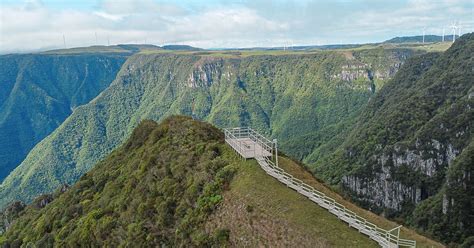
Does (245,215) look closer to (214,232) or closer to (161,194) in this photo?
(214,232)

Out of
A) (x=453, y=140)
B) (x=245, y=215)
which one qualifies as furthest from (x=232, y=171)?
(x=453, y=140)

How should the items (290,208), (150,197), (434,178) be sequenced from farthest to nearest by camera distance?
(434,178), (150,197), (290,208)

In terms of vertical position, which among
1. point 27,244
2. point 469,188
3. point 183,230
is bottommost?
point 469,188

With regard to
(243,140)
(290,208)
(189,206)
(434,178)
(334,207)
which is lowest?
(434,178)

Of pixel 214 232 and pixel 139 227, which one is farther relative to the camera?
pixel 139 227

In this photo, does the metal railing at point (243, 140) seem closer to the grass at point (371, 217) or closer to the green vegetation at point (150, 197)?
the green vegetation at point (150, 197)

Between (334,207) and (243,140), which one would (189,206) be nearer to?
(243,140)

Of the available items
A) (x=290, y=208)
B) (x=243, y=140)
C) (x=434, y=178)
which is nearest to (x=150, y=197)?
(x=243, y=140)

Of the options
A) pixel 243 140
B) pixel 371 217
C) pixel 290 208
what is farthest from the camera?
pixel 243 140
